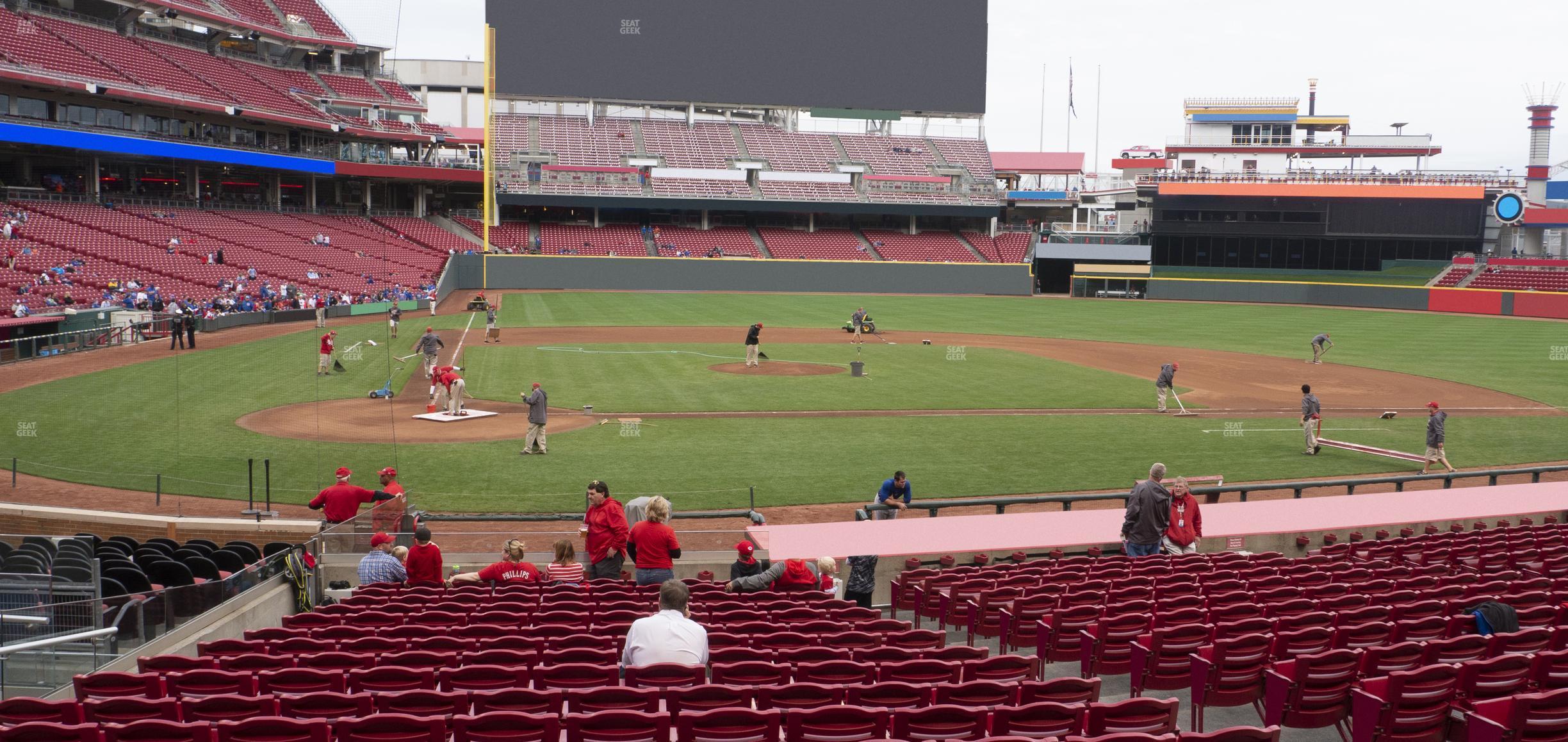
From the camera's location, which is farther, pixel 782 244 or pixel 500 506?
pixel 782 244

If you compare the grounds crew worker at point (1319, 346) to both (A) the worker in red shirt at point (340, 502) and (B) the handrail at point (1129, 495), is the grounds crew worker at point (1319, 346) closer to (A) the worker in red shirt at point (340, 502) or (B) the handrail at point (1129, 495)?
(B) the handrail at point (1129, 495)

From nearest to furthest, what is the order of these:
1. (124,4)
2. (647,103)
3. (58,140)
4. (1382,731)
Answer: (1382,731), (58,140), (124,4), (647,103)

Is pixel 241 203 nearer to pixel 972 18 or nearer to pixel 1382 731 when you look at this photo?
pixel 972 18

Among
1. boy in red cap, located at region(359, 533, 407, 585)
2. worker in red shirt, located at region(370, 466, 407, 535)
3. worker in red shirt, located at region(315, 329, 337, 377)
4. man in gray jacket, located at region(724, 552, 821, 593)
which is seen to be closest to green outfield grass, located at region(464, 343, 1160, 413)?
worker in red shirt, located at region(315, 329, 337, 377)

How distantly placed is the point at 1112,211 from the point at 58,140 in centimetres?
8141

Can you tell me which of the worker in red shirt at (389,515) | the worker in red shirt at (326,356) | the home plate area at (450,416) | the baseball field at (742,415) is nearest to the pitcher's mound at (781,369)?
the baseball field at (742,415)

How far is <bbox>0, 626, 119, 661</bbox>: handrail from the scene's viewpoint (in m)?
8.19

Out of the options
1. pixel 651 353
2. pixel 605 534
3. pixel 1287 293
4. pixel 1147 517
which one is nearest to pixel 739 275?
pixel 1287 293

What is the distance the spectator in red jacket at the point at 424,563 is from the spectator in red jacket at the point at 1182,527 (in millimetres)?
9040

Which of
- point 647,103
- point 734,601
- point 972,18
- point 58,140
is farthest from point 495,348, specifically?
point 972,18

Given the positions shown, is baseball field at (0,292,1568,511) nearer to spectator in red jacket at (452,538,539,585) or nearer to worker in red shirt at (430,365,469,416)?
worker in red shirt at (430,365,469,416)

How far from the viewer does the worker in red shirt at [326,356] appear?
77.7 ft

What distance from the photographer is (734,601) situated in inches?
427

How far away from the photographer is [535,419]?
2255cm
